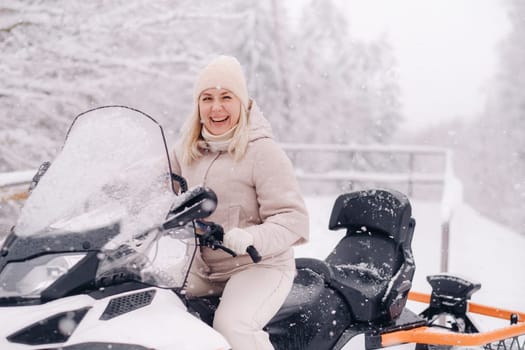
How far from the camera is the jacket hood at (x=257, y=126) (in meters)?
2.80

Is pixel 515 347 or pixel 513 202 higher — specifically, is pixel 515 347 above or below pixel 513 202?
above

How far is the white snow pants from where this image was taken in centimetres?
252

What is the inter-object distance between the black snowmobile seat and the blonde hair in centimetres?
81

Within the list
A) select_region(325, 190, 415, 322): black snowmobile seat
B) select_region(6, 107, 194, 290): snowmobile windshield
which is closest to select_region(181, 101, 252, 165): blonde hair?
select_region(6, 107, 194, 290): snowmobile windshield

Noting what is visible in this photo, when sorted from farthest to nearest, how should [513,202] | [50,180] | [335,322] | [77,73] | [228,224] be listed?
[513,202] → [77,73] → [335,322] → [228,224] → [50,180]

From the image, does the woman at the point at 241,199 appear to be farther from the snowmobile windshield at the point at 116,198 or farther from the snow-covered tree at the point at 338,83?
the snow-covered tree at the point at 338,83

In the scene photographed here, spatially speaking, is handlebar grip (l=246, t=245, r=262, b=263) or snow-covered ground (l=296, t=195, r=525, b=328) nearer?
handlebar grip (l=246, t=245, r=262, b=263)

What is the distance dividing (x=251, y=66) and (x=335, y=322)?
22913 mm

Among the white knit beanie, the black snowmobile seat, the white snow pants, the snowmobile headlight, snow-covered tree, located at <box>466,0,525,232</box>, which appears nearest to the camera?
the snowmobile headlight

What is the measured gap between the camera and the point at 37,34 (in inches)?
314

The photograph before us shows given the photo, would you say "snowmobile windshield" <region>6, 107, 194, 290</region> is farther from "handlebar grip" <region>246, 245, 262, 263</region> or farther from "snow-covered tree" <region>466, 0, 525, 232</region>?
"snow-covered tree" <region>466, 0, 525, 232</region>

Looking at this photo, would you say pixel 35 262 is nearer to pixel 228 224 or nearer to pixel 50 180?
pixel 50 180

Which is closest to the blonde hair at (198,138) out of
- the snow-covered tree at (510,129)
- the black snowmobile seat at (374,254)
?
the black snowmobile seat at (374,254)

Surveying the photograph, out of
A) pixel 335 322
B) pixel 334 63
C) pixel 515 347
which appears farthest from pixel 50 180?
pixel 334 63
